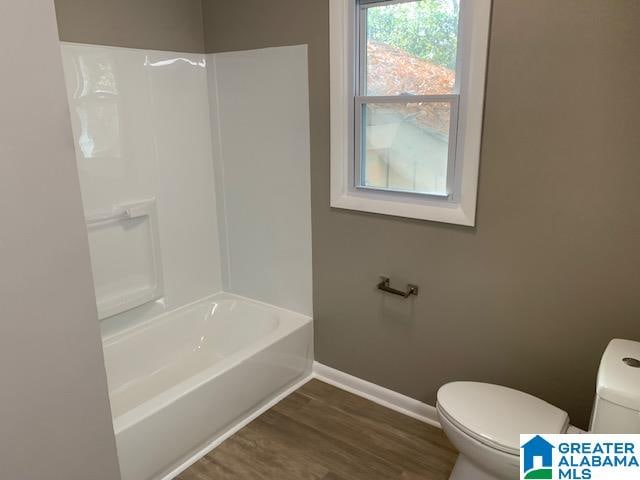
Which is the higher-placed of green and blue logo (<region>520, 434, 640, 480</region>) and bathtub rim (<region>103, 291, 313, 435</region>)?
green and blue logo (<region>520, 434, 640, 480</region>)

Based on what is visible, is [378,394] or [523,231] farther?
[378,394]

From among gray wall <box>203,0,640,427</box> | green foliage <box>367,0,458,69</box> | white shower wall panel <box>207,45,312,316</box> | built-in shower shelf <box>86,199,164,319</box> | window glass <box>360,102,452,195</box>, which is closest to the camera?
gray wall <box>203,0,640,427</box>

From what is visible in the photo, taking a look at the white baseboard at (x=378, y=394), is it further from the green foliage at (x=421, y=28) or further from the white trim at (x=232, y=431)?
the green foliage at (x=421, y=28)

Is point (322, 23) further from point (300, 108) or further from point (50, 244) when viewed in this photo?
point (50, 244)

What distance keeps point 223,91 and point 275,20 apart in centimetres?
52

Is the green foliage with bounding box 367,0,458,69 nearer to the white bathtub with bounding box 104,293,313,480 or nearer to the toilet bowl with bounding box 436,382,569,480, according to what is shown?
the toilet bowl with bounding box 436,382,569,480

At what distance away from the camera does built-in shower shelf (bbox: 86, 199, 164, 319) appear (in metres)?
2.45

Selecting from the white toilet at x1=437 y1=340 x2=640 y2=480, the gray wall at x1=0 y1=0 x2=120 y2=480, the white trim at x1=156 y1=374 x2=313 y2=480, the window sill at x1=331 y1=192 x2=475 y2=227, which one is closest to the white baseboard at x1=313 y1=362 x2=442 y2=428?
the white trim at x1=156 y1=374 x2=313 y2=480

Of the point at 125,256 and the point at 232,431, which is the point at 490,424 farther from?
the point at 125,256

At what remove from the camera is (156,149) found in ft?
8.71

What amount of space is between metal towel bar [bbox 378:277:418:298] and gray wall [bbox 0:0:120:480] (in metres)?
1.43

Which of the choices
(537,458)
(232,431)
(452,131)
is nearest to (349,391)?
(232,431)

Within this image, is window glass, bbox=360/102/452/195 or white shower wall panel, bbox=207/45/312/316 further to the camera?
white shower wall panel, bbox=207/45/312/316

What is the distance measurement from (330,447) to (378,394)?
0.45 meters
